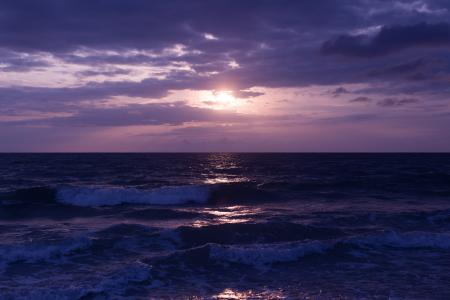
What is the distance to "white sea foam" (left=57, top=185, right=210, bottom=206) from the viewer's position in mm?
29325

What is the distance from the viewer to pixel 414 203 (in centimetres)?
2769

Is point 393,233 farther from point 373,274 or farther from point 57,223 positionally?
point 57,223

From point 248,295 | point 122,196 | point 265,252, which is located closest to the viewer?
point 248,295

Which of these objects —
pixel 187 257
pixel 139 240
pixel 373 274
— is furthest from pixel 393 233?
pixel 139 240

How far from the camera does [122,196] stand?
Answer: 1177 inches

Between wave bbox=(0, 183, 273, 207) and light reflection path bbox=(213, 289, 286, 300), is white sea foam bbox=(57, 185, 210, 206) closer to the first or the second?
wave bbox=(0, 183, 273, 207)

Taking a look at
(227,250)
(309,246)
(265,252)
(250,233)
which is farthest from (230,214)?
(265,252)

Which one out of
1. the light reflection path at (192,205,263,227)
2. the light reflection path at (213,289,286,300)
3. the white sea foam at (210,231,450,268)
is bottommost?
the light reflection path at (213,289,286,300)

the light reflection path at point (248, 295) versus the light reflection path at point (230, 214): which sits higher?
the light reflection path at point (230, 214)

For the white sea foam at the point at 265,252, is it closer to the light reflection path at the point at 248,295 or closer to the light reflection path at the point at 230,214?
the light reflection path at the point at 248,295

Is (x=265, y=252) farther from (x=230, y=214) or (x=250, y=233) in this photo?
(x=230, y=214)

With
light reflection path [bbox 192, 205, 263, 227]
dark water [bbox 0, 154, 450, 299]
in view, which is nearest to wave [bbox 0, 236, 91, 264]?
dark water [bbox 0, 154, 450, 299]

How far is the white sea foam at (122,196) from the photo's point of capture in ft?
96.2

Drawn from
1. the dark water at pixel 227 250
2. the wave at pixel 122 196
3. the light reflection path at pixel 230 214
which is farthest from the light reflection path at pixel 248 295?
the wave at pixel 122 196
